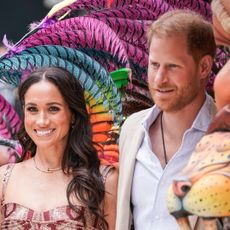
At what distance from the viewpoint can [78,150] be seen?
1.96m

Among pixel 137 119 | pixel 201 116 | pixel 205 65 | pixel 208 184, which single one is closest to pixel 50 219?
pixel 137 119

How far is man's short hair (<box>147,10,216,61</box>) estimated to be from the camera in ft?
4.99

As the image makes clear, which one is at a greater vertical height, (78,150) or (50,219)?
(78,150)

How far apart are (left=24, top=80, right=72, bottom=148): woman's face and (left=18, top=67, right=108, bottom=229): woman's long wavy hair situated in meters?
0.03

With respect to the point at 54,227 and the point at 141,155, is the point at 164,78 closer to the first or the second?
the point at 141,155

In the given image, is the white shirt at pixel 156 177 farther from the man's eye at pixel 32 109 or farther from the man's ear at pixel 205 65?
the man's eye at pixel 32 109

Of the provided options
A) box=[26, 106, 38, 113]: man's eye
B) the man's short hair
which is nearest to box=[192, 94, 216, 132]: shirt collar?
the man's short hair

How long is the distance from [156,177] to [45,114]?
45cm

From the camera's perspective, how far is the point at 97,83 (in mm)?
2344

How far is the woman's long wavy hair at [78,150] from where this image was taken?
1.88 metres

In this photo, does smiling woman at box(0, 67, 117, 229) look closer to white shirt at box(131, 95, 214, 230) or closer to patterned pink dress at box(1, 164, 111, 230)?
patterned pink dress at box(1, 164, 111, 230)

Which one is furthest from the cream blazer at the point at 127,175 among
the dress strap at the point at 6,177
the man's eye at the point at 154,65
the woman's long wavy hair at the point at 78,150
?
the dress strap at the point at 6,177

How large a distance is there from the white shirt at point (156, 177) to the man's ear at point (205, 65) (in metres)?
0.10

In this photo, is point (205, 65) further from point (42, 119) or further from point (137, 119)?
point (42, 119)
